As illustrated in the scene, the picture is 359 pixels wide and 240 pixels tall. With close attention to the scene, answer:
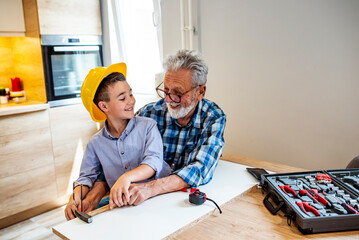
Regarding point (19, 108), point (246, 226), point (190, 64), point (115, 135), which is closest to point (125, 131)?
point (115, 135)

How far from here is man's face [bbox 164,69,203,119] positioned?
174cm

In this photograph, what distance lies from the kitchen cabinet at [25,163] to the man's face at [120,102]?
5.18 ft

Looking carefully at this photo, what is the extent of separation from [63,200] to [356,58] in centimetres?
288

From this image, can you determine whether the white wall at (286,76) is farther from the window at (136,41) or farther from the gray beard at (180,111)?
the gray beard at (180,111)

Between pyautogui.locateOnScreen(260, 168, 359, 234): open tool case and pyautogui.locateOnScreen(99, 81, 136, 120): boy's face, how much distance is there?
0.72m

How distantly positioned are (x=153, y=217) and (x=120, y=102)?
62 centimetres

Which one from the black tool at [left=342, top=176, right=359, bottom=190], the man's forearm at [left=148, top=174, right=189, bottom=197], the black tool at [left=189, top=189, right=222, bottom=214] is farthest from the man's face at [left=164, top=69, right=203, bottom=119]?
the black tool at [left=342, top=176, right=359, bottom=190]

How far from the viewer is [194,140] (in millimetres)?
1770

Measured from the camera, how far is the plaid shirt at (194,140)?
1469mm

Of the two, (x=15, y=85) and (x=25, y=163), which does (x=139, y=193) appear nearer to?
(x=25, y=163)

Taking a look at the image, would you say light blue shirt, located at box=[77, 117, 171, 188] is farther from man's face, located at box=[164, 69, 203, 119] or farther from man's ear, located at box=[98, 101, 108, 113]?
man's face, located at box=[164, 69, 203, 119]

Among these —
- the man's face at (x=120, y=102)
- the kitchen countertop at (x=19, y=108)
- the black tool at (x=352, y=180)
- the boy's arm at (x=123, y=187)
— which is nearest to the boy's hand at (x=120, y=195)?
Result: the boy's arm at (x=123, y=187)

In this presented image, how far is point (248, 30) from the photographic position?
7.87 ft

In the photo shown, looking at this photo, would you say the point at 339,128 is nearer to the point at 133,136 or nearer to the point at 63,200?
the point at 133,136
